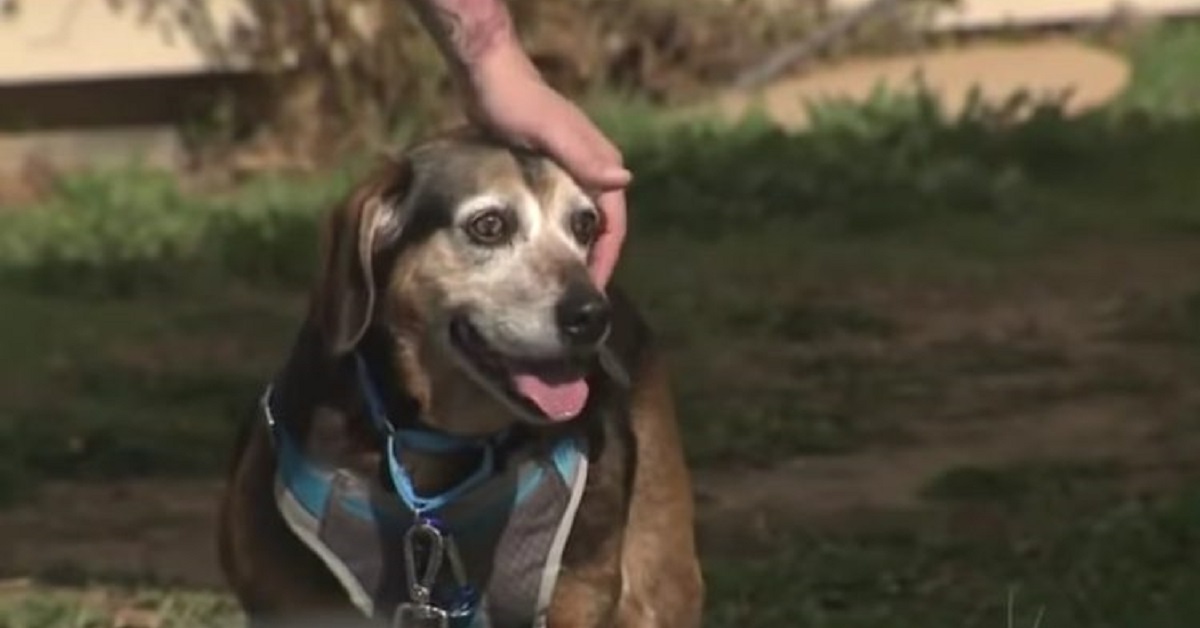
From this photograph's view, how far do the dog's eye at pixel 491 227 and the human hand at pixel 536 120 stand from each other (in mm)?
112

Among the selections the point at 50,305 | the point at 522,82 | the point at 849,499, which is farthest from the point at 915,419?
the point at 522,82

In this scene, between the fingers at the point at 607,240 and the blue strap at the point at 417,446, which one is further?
the fingers at the point at 607,240

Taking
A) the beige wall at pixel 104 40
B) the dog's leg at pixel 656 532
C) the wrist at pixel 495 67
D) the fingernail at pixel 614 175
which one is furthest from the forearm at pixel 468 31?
the beige wall at pixel 104 40

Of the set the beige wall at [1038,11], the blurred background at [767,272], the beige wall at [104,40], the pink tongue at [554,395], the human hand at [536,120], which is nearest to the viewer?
the pink tongue at [554,395]

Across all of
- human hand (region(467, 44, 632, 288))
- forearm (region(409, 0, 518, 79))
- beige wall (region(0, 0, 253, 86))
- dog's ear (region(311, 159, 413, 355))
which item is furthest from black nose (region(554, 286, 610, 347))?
beige wall (region(0, 0, 253, 86))

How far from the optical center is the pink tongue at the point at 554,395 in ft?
14.9

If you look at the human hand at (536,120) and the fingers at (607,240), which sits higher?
the human hand at (536,120)

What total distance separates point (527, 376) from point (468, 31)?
20.9 inches

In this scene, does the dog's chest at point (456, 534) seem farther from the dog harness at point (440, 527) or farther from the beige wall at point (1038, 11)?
the beige wall at point (1038, 11)

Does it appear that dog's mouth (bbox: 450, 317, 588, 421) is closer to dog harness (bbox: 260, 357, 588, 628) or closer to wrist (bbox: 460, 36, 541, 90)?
dog harness (bbox: 260, 357, 588, 628)

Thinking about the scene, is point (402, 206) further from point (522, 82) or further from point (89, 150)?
point (89, 150)

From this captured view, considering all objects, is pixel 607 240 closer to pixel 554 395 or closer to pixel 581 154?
pixel 581 154

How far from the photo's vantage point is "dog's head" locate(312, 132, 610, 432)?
461cm

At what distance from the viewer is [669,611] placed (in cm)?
520
